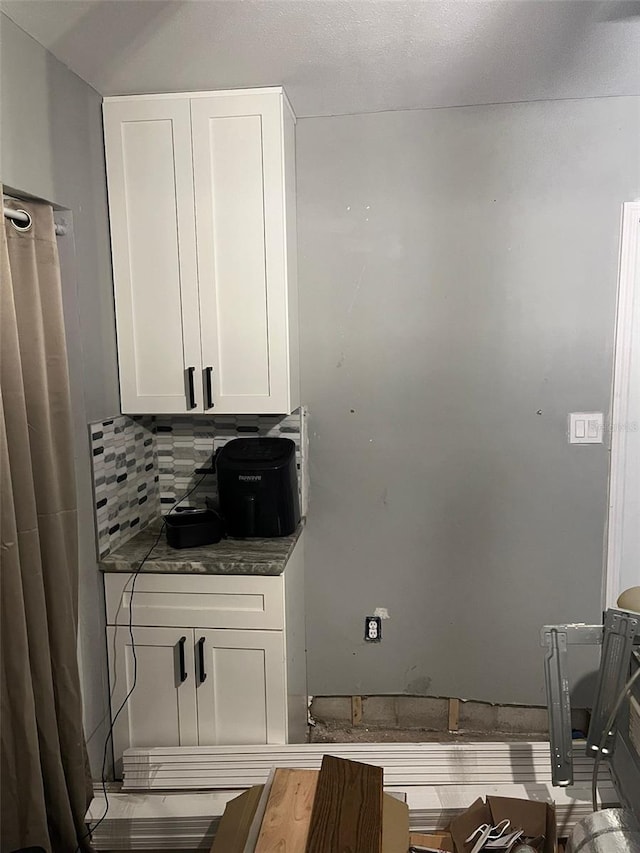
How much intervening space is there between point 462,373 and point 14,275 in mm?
1658

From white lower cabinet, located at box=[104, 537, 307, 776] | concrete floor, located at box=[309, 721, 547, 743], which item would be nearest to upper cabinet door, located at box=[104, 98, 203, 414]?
white lower cabinet, located at box=[104, 537, 307, 776]

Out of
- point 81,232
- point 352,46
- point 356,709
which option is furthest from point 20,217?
point 356,709

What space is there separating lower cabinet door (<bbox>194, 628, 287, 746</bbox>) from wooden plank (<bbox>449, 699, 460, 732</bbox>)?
32.8 inches

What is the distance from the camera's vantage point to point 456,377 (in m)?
2.52

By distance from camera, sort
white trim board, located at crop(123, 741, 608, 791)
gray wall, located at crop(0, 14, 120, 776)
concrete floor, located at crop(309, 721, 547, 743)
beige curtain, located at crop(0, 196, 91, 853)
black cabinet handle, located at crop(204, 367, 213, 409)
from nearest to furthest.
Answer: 1. beige curtain, located at crop(0, 196, 91, 853)
2. gray wall, located at crop(0, 14, 120, 776)
3. white trim board, located at crop(123, 741, 608, 791)
4. black cabinet handle, located at crop(204, 367, 213, 409)
5. concrete floor, located at crop(309, 721, 547, 743)

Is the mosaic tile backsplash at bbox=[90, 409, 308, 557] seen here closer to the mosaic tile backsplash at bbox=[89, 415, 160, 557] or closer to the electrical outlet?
the mosaic tile backsplash at bbox=[89, 415, 160, 557]

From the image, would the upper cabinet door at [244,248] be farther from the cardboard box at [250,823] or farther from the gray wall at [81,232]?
the cardboard box at [250,823]

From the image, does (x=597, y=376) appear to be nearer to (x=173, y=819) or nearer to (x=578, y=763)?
(x=578, y=763)

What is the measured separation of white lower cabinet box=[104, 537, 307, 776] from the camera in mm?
2188

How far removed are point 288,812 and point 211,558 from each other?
837mm

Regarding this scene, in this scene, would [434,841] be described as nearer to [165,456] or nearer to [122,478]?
[122,478]

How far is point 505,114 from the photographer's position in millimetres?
2367

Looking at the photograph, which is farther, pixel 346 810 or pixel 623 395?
pixel 623 395

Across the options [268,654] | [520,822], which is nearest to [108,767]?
[268,654]
